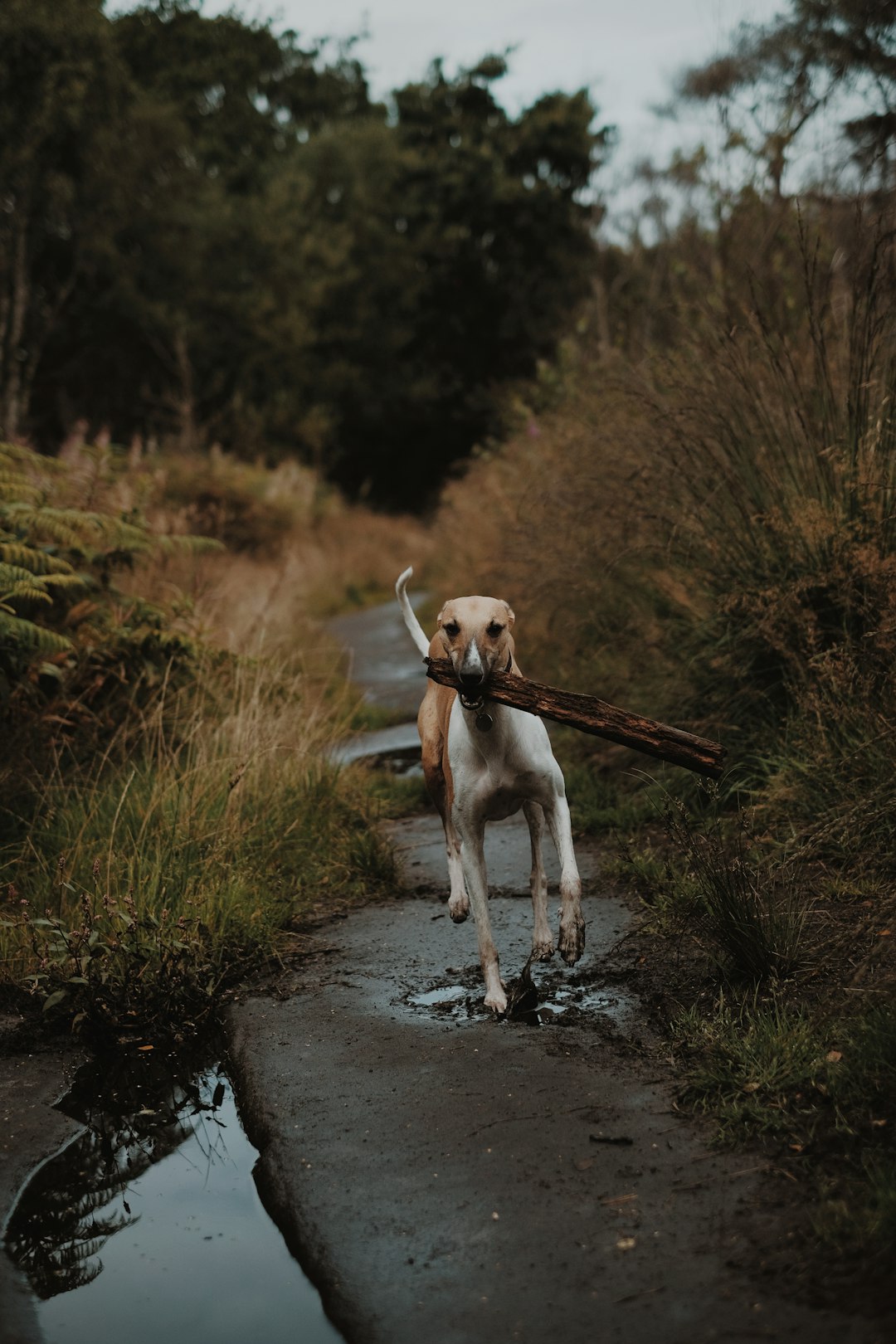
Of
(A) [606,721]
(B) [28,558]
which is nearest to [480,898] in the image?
(A) [606,721]

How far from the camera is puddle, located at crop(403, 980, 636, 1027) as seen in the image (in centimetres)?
405

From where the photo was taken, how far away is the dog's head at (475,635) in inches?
150

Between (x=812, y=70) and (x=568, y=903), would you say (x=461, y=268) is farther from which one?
(x=568, y=903)

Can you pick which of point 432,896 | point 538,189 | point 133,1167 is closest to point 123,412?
point 538,189

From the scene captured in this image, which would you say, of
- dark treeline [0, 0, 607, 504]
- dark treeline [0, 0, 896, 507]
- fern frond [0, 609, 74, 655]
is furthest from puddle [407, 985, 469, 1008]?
dark treeline [0, 0, 607, 504]

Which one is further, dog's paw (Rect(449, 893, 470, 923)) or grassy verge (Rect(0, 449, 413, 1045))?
dog's paw (Rect(449, 893, 470, 923))

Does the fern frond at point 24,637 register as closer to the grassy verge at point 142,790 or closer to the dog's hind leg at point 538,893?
the grassy verge at point 142,790

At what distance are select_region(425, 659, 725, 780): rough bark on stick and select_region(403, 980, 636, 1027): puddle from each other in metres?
0.86

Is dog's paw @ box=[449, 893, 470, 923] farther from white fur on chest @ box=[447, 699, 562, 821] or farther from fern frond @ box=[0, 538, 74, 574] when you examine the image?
fern frond @ box=[0, 538, 74, 574]

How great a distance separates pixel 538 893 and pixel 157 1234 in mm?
1917

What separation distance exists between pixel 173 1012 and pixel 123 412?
26586mm

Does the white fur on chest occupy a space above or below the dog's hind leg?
above

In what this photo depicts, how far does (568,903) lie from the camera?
3.99 meters

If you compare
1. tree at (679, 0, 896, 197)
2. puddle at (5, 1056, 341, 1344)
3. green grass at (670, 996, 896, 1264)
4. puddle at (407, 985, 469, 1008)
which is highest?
tree at (679, 0, 896, 197)
